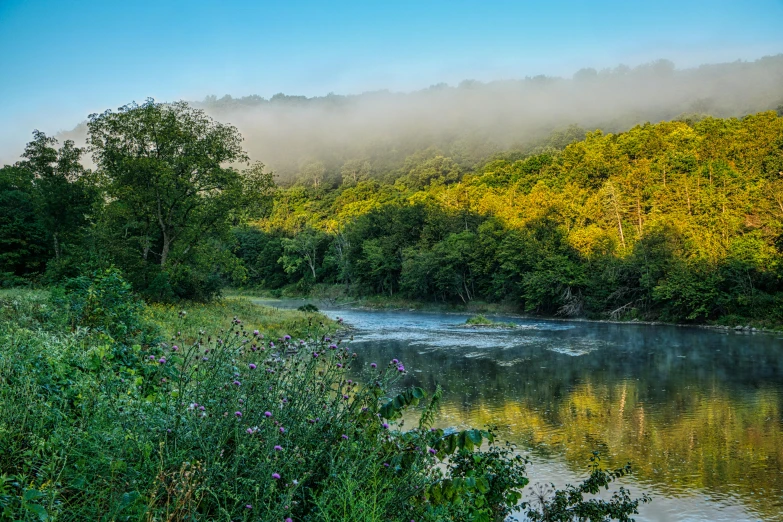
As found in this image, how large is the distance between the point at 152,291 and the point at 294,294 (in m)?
54.5

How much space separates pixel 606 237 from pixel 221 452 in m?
51.8

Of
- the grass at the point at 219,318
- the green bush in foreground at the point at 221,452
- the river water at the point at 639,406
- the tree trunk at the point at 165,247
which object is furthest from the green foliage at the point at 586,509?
the tree trunk at the point at 165,247

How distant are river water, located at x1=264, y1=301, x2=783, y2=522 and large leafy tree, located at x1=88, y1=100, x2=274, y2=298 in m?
10.2

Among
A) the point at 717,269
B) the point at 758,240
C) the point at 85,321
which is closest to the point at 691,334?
the point at 717,269

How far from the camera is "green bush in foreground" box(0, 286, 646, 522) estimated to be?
2832 millimetres

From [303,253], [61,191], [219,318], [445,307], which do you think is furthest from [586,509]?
[303,253]

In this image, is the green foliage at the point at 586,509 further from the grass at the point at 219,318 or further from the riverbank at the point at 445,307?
the riverbank at the point at 445,307

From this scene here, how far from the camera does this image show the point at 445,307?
58.5 meters

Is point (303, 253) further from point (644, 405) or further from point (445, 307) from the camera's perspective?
point (644, 405)

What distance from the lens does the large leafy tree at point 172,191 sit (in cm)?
2933

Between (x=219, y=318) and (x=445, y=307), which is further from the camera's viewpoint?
(x=445, y=307)

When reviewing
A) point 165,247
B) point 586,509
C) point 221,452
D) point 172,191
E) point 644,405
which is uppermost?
point 172,191

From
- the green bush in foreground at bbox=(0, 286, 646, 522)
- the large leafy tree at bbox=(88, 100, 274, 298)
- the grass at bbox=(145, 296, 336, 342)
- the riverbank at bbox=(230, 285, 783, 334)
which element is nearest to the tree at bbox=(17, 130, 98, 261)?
the large leafy tree at bbox=(88, 100, 274, 298)

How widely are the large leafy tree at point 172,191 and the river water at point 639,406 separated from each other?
10.2 meters
